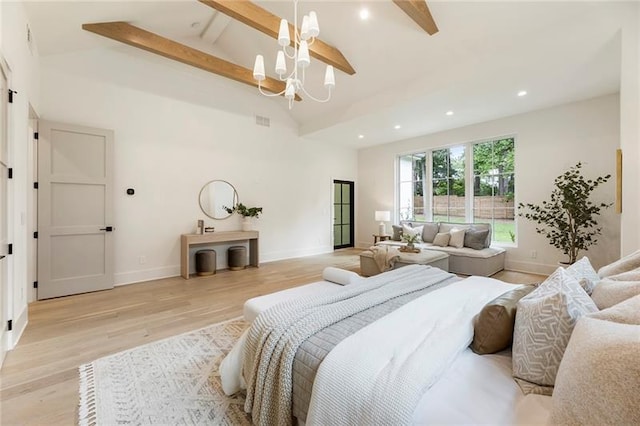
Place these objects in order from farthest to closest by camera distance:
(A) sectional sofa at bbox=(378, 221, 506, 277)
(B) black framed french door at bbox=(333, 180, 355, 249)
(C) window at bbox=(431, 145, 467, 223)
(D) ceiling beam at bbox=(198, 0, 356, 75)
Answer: (B) black framed french door at bbox=(333, 180, 355, 249)
(C) window at bbox=(431, 145, 467, 223)
(A) sectional sofa at bbox=(378, 221, 506, 277)
(D) ceiling beam at bbox=(198, 0, 356, 75)

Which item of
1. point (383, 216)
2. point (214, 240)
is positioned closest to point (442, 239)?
point (383, 216)

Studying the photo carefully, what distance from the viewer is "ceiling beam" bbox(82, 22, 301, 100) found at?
3.44 m

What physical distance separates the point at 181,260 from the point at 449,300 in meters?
4.36

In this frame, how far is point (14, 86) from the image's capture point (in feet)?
7.96

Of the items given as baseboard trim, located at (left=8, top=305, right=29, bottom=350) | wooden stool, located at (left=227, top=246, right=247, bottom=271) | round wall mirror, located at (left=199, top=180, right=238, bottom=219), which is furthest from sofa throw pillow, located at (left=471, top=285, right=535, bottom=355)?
round wall mirror, located at (left=199, top=180, right=238, bottom=219)

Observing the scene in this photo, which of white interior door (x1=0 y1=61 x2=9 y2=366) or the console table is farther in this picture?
the console table

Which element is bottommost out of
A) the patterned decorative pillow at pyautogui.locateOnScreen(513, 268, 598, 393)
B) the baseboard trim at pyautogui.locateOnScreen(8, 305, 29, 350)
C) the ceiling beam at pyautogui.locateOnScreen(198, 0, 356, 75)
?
the baseboard trim at pyautogui.locateOnScreen(8, 305, 29, 350)

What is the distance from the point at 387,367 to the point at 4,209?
124 inches

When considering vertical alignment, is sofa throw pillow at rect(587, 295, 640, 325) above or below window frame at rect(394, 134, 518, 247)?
below

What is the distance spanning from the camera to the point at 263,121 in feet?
19.1

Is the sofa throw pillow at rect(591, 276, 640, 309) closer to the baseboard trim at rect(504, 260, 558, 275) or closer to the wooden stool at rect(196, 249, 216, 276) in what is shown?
the baseboard trim at rect(504, 260, 558, 275)

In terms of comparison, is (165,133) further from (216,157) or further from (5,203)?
(5,203)

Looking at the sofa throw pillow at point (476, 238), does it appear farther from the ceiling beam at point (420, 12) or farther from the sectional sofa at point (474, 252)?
the ceiling beam at point (420, 12)

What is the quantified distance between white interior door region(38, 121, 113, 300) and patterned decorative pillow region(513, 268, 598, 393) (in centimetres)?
478
